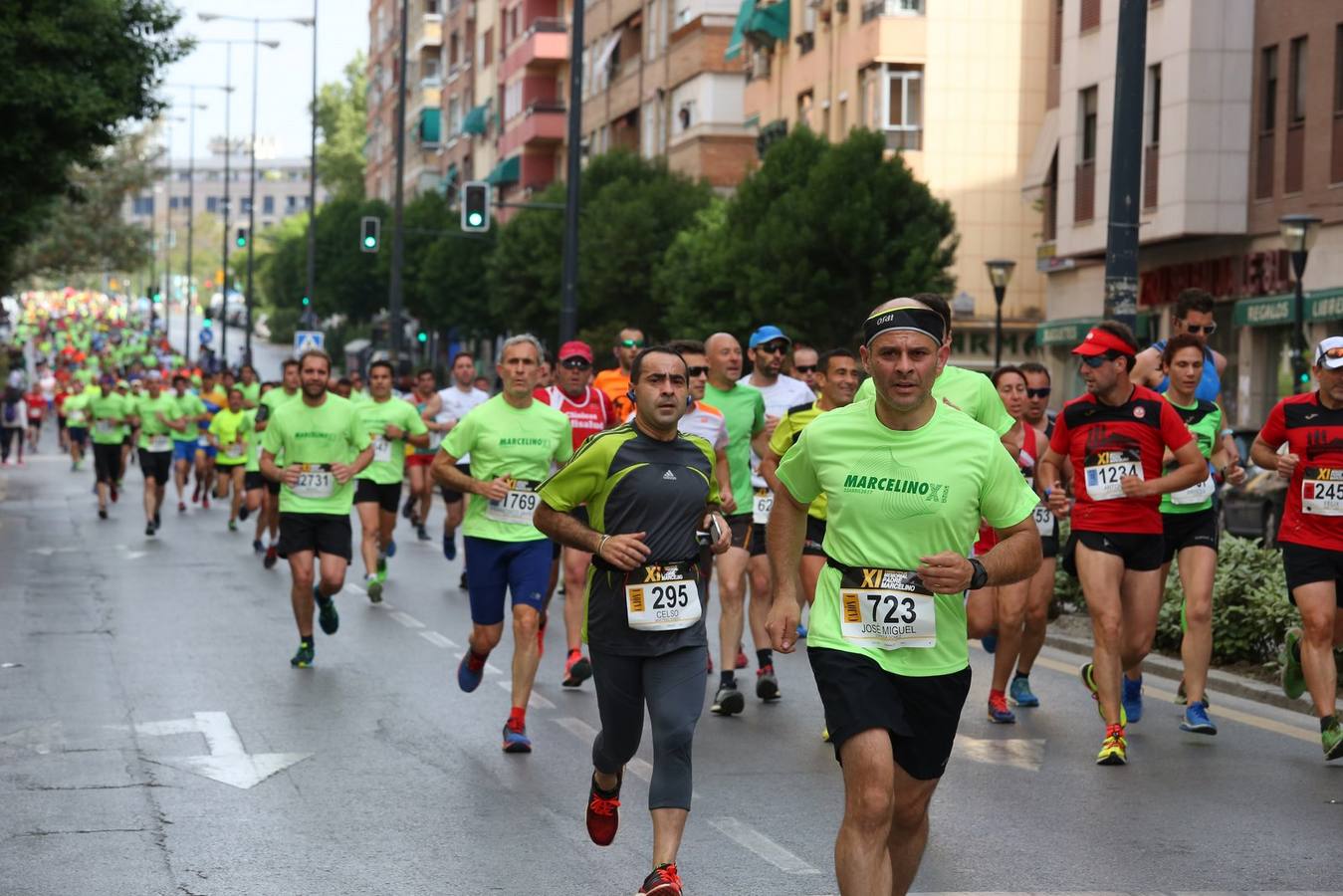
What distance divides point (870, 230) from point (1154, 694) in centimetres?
2904

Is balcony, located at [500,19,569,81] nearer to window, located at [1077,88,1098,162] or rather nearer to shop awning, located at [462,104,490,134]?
shop awning, located at [462,104,490,134]

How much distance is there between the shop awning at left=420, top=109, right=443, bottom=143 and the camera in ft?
331

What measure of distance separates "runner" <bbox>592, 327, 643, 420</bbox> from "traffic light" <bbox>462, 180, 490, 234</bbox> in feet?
57.3

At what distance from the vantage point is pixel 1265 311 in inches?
1284

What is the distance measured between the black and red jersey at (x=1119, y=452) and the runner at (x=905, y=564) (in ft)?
14.1

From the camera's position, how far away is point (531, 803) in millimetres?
9047

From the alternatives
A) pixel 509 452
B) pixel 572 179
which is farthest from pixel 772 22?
pixel 509 452

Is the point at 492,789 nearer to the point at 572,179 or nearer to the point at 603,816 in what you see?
the point at 603,816

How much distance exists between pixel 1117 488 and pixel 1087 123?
29412 millimetres

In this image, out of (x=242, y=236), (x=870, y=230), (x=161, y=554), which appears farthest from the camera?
(x=242, y=236)

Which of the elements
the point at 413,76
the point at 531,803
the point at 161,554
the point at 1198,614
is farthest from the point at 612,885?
the point at 413,76

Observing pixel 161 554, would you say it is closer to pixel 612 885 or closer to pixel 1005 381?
pixel 1005 381

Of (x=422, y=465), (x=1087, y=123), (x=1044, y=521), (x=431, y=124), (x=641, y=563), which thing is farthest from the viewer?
(x=431, y=124)

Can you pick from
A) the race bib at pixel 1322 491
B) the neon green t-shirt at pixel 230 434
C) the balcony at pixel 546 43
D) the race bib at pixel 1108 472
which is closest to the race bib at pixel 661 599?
the race bib at pixel 1108 472
